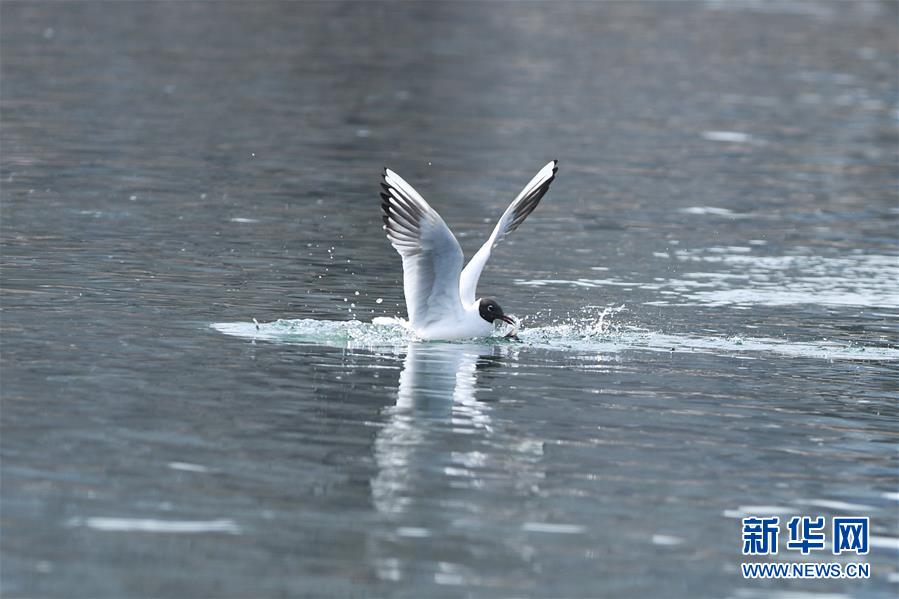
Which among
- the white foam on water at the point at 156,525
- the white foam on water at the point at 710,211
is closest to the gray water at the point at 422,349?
the white foam on water at the point at 156,525

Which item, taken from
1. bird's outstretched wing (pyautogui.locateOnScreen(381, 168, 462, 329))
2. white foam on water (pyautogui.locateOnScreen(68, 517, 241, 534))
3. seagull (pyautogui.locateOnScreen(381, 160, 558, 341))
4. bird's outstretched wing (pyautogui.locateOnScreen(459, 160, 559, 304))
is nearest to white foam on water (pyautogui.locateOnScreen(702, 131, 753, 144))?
bird's outstretched wing (pyautogui.locateOnScreen(459, 160, 559, 304))

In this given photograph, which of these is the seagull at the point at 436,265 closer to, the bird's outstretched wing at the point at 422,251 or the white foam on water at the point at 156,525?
the bird's outstretched wing at the point at 422,251

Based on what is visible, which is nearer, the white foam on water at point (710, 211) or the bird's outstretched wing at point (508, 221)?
the bird's outstretched wing at point (508, 221)

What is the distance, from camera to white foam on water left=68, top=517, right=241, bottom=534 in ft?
37.9

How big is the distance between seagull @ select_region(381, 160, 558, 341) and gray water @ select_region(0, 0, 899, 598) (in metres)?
0.32

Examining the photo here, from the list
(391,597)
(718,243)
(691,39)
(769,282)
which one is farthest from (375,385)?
(691,39)

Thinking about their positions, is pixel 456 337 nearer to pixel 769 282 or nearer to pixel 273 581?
pixel 769 282

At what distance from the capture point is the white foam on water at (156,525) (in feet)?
37.9

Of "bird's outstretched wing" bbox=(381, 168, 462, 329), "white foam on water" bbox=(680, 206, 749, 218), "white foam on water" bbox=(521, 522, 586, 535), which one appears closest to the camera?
"white foam on water" bbox=(521, 522, 586, 535)

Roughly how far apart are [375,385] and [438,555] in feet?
16.8

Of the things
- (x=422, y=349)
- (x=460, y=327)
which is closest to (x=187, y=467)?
(x=422, y=349)

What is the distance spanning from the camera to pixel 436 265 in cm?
1806

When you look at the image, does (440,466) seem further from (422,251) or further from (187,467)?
(422,251)

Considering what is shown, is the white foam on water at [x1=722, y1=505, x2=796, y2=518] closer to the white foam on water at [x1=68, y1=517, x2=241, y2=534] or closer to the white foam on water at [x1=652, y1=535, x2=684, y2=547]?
the white foam on water at [x1=652, y1=535, x2=684, y2=547]
